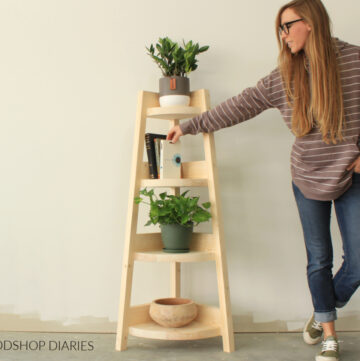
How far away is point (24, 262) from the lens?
2.16 metres

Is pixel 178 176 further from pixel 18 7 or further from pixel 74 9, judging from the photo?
pixel 18 7

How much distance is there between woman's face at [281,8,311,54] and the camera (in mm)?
1622

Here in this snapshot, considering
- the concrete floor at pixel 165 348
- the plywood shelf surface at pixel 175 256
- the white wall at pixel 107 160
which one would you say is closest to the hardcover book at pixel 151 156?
the white wall at pixel 107 160

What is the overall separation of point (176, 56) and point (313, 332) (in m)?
1.25

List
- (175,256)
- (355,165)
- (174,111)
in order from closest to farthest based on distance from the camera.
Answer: (355,165)
(175,256)
(174,111)

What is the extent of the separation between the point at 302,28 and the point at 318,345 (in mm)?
1215

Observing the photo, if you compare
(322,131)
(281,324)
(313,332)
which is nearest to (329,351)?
(313,332)

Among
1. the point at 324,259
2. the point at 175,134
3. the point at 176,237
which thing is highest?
the point at 175,134

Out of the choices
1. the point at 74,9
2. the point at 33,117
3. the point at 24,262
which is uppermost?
the point at 74,9

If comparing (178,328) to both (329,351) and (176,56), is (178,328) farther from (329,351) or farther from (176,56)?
(176,56)

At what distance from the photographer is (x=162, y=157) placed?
1.92 meters

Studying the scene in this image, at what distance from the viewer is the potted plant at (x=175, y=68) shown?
1.94 meters

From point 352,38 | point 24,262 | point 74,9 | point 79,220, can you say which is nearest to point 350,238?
point 352,38

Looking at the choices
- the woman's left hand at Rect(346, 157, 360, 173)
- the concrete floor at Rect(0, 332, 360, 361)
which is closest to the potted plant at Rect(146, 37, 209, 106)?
the woman's left hand at Rect(346, 157, 360, 173)
